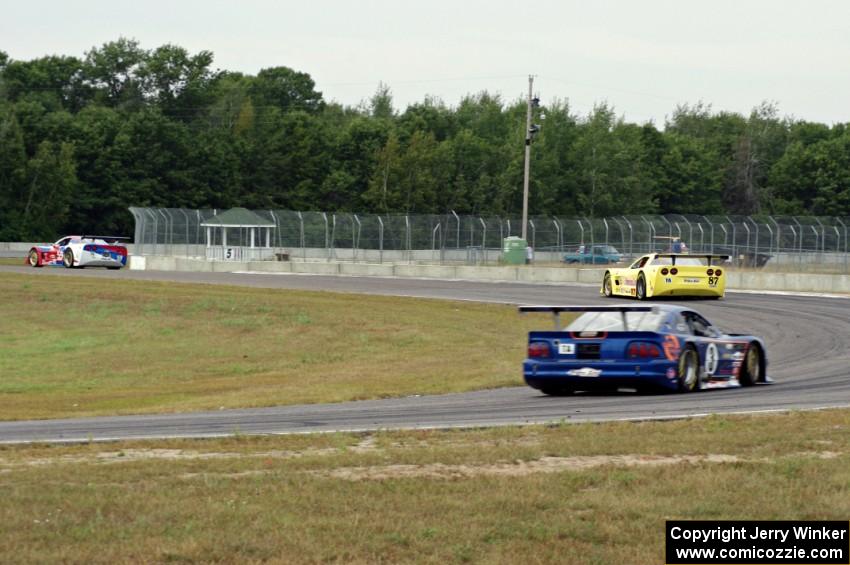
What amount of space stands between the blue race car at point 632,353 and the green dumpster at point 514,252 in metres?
37.1

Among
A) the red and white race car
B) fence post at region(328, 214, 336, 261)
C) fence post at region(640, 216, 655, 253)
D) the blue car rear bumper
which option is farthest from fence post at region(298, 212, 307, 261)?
the blue car rear bumper

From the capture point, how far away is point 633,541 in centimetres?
759

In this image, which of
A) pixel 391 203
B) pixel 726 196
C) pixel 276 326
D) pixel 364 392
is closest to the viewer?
pixel 364 392

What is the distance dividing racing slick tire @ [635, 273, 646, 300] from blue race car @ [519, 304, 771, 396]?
18.6 metres

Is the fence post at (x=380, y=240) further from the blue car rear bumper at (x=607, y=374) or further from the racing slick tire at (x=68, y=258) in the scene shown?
the blue car rear bumper at (x=607, y=374)

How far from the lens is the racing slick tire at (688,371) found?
54.5 ft

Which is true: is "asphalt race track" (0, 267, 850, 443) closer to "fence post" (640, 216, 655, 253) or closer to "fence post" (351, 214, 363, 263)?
"fence post" (640, 216, 655, 253)

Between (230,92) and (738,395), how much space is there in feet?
418

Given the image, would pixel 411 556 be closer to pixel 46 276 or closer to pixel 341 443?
pixel 341 443

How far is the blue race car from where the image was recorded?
643 inches

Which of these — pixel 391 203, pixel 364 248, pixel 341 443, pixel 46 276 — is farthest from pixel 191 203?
pixel 341 443

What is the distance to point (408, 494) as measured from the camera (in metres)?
8.79

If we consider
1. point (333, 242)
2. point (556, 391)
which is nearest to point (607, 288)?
point (556, 391)

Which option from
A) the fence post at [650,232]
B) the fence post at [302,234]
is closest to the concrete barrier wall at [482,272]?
the fence post at [302,234]
